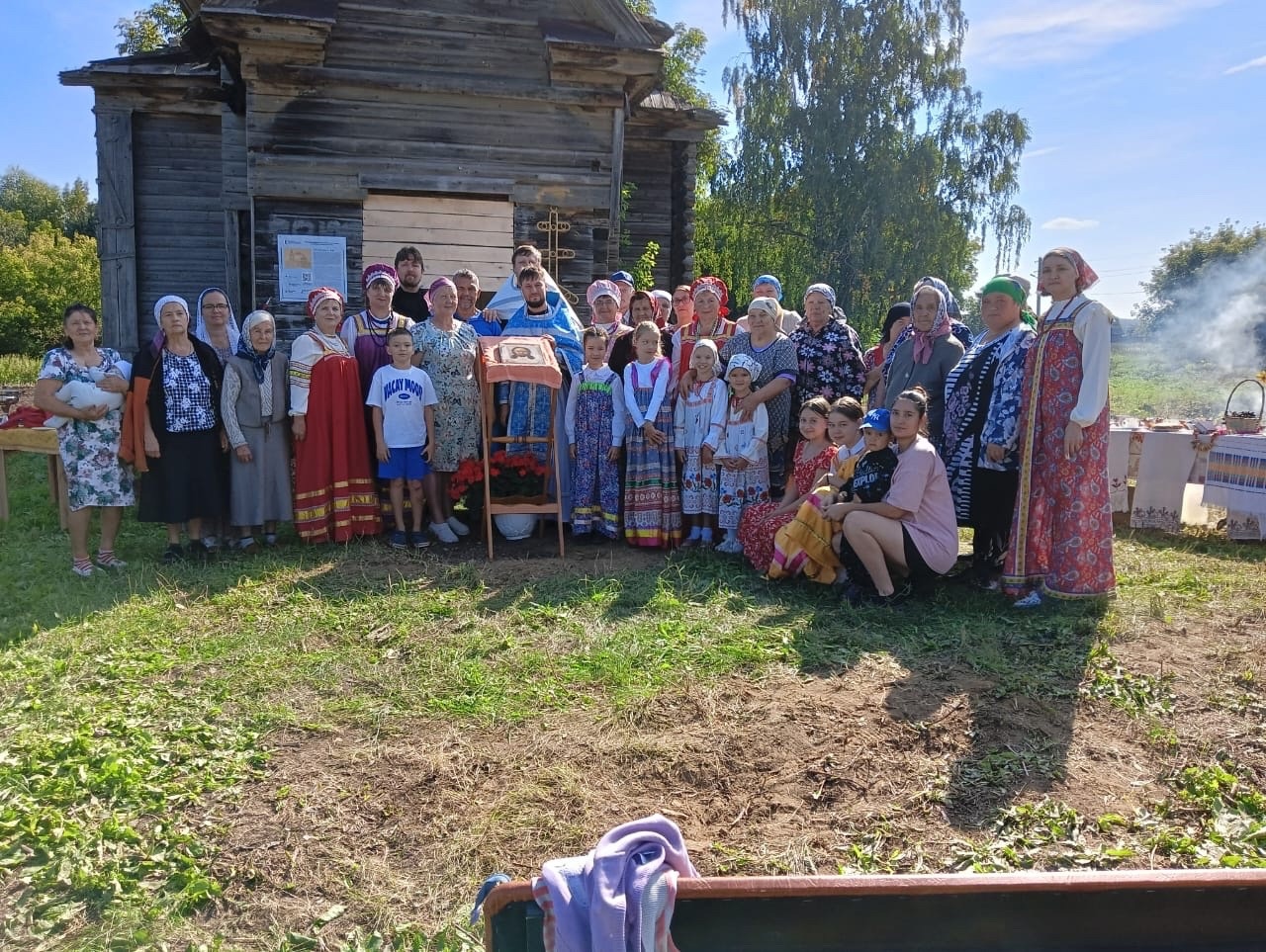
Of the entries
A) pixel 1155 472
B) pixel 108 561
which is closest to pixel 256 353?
pixel 108 561

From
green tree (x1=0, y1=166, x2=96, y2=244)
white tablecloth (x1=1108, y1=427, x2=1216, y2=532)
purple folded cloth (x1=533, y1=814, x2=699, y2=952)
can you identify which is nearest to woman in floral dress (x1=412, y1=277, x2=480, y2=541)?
white tablecloth (x1=1108, y1=427, x2=1216, y2=532)

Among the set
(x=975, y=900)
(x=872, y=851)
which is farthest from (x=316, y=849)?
(x=975, y=900)

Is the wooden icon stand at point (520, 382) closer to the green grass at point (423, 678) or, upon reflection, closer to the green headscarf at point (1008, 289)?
the green grass at point (423, 678)

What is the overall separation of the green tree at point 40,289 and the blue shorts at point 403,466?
91.4 feet

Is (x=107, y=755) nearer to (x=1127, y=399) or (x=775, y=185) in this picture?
(x=775, y=185)

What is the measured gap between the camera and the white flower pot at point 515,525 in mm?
7180

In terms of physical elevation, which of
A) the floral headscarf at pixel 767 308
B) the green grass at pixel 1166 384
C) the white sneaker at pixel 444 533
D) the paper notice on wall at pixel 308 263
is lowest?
the white sneaker at pixel 444 533

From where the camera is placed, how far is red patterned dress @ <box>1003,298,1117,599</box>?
536 cm

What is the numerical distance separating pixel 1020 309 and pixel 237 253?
8.60m

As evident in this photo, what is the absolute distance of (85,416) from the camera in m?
6.12

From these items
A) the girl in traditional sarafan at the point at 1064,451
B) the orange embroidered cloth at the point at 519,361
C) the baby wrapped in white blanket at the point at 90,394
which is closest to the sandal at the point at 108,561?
the baby wrapped in white blanket at the point at 90,394

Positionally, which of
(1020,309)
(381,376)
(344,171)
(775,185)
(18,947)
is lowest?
(18,947)

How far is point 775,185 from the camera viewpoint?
2348 cm

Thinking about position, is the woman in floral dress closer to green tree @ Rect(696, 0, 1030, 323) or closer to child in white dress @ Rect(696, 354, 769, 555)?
child in white dress @ Rect(696, 354, 769, 555)
